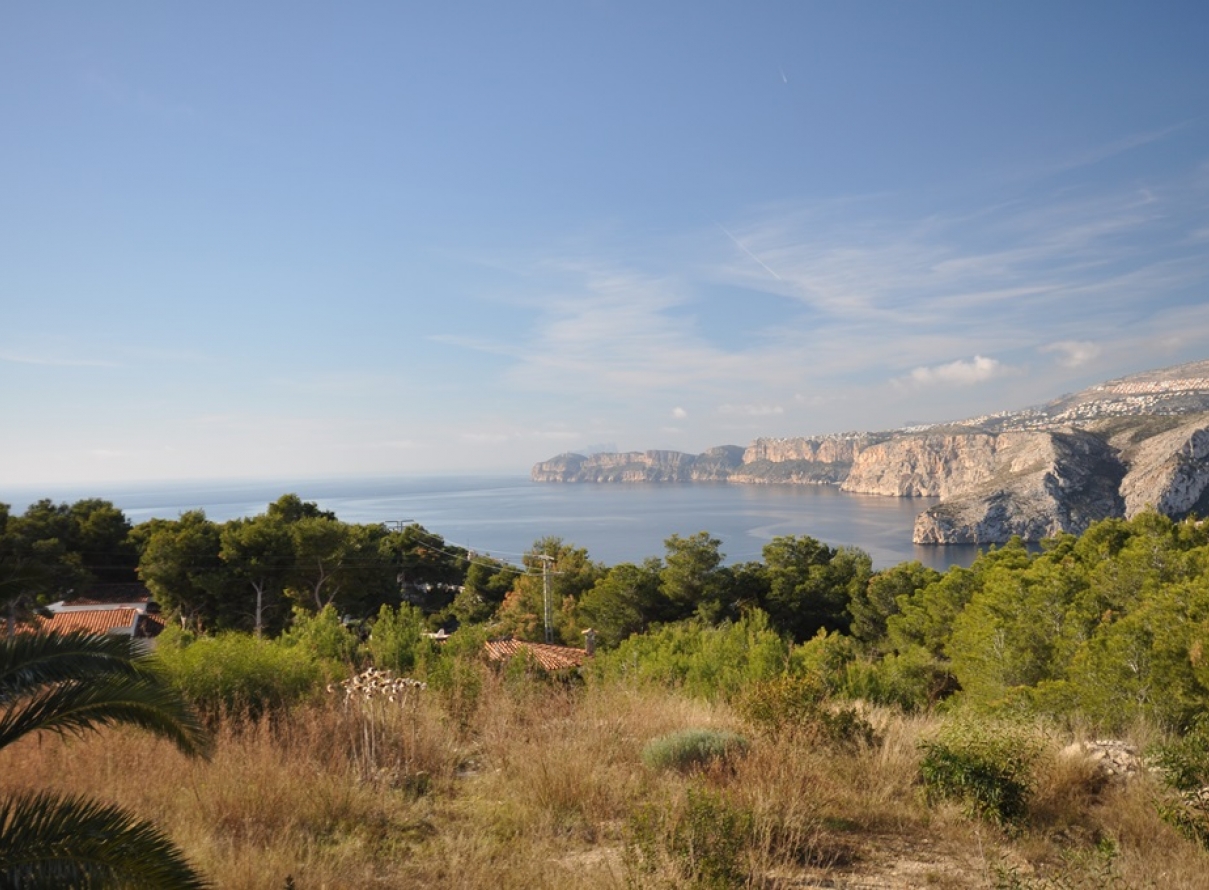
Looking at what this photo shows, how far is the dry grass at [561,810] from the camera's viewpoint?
3.09 metres

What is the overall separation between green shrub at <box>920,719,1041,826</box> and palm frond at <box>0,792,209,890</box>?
3476 mm

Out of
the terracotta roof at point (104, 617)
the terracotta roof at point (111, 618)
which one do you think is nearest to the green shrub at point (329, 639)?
the terracotta roof at point (111, 618)

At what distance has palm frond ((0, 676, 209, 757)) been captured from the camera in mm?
2812

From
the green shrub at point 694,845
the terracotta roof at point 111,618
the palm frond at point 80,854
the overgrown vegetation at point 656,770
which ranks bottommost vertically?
the terracotta roof at point 111,618

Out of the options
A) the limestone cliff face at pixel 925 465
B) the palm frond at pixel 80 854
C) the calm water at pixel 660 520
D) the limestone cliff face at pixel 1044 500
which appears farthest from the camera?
the limestone cliff face at pixel 925 465

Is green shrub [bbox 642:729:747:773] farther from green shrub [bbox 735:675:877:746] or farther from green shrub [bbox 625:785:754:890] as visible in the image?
green shrub [bbox 625:785:754:890]

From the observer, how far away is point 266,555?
24453 mm

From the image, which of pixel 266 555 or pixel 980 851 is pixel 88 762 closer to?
pixel 980 851

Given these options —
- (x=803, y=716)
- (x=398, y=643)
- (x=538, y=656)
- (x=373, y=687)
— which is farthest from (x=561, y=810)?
(x=538, y=656)

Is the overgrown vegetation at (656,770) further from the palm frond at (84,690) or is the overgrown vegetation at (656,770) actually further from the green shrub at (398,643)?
the palm frond at (84,690)

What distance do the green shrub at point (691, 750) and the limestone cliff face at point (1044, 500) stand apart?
81.9 m

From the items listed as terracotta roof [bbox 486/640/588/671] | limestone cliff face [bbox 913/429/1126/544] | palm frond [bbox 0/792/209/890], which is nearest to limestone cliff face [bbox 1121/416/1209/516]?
limestone cliff face [bbox 913/429/1126/544]

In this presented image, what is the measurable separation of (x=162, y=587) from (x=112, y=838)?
24290 millimetres

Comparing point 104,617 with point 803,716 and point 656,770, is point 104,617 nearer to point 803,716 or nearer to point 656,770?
point 656,770
